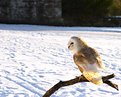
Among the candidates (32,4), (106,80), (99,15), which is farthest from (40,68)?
(99,15)

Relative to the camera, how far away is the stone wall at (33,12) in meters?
21.1

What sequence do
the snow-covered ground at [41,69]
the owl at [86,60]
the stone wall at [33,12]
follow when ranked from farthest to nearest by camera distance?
the stone wall at [33,12]
the snow-covered ground at [41,69]
the owl at [86,60]

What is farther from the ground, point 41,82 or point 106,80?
point 106,80

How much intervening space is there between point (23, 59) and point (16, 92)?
3630 millimetres

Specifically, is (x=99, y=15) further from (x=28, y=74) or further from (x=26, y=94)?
(x=26, y=94)

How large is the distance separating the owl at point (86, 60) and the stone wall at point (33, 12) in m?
19.6

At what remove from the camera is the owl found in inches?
60.1

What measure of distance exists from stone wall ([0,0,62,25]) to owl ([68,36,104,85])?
19598mm

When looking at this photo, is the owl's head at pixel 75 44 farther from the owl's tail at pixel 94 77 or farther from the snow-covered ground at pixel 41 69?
the snow-covered ground at pixel 41 69

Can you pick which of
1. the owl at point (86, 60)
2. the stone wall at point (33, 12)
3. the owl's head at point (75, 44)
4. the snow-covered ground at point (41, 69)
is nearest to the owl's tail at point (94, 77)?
the owl at point (86, 60)

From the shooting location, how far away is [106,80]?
1.77 meters

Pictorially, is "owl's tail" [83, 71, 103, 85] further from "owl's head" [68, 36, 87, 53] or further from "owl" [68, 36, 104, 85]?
"owl's head" [68, 36, 87, 53]

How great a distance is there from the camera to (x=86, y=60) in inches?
60.2

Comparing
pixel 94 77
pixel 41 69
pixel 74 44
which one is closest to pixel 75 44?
pixel 74 44
